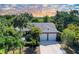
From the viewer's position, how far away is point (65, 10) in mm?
4621

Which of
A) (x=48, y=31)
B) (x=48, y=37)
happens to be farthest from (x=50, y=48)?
(x=48, y=31)

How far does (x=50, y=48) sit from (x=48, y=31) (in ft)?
Answer: 1.06

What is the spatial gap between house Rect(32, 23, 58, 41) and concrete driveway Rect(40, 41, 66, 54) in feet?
0.25

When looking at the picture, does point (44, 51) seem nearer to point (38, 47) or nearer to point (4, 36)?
point (38, 47)

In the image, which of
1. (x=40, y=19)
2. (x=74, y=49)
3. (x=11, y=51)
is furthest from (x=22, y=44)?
(x=74, y=49)

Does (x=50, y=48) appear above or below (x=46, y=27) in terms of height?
below

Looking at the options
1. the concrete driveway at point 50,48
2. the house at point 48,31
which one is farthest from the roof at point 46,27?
→ the concrete driveway at point 50,48

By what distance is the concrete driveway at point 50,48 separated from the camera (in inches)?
181

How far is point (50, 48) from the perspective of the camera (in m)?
4.64

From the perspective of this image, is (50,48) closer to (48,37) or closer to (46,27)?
(48,37)

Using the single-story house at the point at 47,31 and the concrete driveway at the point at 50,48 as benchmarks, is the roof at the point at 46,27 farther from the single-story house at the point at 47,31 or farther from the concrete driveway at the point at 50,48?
the concrete driveway at the point at 50,48

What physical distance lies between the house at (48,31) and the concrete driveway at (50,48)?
0.08 m

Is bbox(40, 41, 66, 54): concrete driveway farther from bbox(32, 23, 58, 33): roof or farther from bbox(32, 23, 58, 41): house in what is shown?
bbox(32, 23, 58, 33): roof
